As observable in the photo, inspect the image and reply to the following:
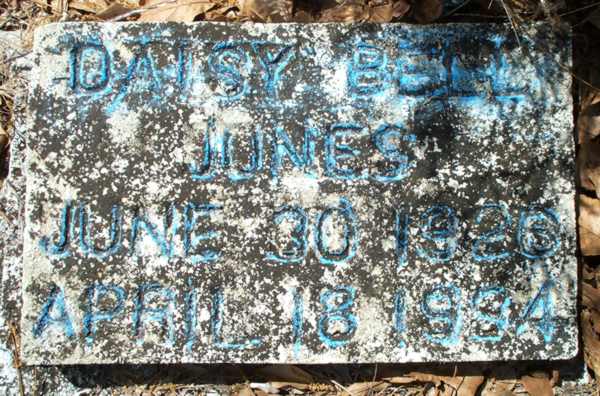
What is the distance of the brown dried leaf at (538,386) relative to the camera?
9.24 ft

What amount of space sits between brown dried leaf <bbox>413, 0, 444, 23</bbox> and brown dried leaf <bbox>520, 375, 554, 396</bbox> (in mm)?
1626

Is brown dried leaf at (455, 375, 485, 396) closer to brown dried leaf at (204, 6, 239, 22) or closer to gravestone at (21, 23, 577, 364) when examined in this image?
gravestone at (21, 23, 577, 364)

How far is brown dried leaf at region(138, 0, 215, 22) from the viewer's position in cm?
290

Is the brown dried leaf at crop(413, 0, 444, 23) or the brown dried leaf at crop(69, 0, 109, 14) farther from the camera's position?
the brown dried leaf at crop(69, 0, 109, 14)

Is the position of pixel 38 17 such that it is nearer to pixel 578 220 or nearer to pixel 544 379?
pixel 578 220

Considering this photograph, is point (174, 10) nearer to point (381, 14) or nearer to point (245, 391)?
point (381, 14)

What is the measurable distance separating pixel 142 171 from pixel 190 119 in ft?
0.92

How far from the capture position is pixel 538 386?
111 inches

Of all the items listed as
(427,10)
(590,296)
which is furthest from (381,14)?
(590,296)

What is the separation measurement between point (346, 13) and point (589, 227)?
4.59 feet

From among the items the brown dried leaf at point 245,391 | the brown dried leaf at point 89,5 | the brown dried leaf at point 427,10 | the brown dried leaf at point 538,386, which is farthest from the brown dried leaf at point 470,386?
the brown dried leaf at point 89,5

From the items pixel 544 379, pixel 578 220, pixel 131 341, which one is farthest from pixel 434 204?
pixel 131 341

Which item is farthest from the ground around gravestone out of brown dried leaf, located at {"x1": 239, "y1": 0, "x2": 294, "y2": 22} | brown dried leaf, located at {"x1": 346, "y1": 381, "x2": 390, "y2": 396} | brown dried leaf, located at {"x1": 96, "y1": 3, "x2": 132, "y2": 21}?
brown dried leaf, located at {"x1": 239, "y1": 0, "x2": 294, "y2": 22}

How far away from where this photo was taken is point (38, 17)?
121 inches
